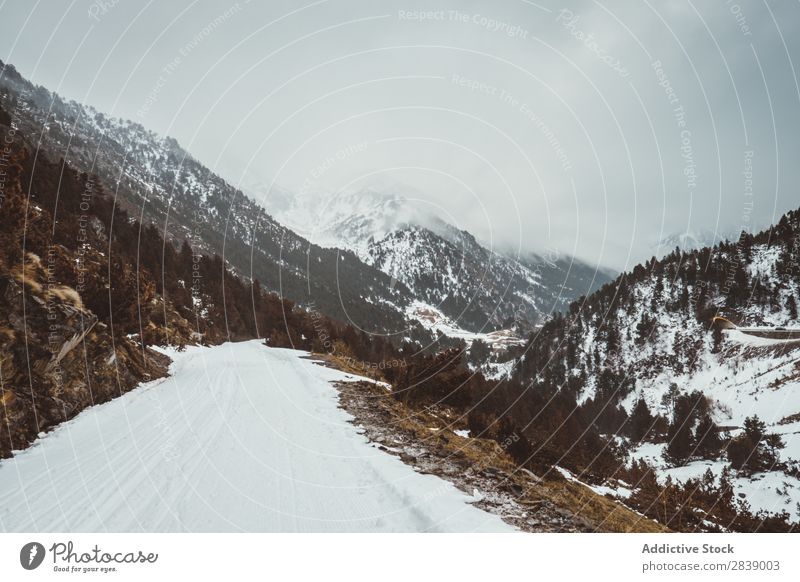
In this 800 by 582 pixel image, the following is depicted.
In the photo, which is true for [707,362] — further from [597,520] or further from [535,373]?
[597,520]

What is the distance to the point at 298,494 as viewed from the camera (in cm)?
450

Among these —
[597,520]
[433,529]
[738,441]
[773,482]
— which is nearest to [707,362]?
[738,441]

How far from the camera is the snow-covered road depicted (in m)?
4.00

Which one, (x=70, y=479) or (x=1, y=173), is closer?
(x=70, y=479)

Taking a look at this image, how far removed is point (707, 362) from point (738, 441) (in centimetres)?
2666
